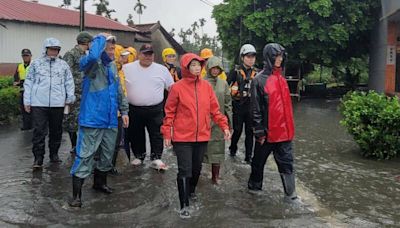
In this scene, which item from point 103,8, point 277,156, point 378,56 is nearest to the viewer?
point 277,156

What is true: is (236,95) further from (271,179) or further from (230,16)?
(230,16)

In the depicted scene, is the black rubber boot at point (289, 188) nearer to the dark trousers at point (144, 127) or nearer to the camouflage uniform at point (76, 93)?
the dark trousers at point (144, 127)

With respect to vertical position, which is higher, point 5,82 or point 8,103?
point 5,82

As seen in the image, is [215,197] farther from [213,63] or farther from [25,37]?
[25,37]

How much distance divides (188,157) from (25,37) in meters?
17.1

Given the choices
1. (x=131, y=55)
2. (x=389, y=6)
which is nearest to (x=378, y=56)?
(x=389, y=6)

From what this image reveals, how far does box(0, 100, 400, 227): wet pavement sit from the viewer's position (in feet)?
15.3

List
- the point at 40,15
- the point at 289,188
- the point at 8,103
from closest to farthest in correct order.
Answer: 1. the point at 289,188
2. the point at 8,103
3. the point at 40,15

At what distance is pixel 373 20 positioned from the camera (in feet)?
64.3

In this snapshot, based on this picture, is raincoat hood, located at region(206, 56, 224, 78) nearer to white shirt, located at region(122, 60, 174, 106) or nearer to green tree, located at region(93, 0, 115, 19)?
white shirt, located at region(122, 60, 174, 106)

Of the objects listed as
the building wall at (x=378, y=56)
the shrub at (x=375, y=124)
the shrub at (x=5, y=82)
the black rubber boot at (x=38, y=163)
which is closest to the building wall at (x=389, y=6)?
the building wall at (x=378, y=56)

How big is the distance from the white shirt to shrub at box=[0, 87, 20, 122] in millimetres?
5603

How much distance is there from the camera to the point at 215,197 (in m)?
5.47

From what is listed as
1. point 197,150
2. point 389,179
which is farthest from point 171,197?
point 389,179
